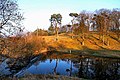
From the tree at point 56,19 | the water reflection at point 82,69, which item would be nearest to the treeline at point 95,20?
the tree at point 56,19

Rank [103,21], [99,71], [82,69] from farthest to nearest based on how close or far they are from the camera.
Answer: [103,21], [82,69], [99,71]

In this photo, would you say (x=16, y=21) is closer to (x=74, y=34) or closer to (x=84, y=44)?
(x=84, y=44)

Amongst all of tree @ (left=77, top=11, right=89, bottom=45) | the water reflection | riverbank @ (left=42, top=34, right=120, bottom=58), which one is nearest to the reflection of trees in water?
the water reflection

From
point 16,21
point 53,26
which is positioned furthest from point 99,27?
point 16,21

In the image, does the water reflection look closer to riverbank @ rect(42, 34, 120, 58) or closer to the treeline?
riverbank @ rect(42, 34, 120, 58)

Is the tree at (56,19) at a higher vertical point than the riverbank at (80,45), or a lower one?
higher

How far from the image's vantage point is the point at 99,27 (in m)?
97.8

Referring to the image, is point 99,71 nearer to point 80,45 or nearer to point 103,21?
point 80,45

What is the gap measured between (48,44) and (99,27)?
2663 cm

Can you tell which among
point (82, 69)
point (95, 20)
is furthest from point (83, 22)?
point (82, 69)

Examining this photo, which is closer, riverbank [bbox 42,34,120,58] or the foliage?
riverbank [bbox 42,34,120,58]

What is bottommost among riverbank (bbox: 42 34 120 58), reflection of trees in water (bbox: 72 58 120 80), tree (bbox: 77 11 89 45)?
reflection of trees in water (bbox: 72 58 120 80)

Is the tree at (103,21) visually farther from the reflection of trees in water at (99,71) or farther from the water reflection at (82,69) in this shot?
the reflection of trees in water at (99,71)

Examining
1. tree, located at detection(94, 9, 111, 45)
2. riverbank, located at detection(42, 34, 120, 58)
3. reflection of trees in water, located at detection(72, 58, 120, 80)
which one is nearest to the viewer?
reflection of trees in water, located at detection(72, 58, 120, 80)
